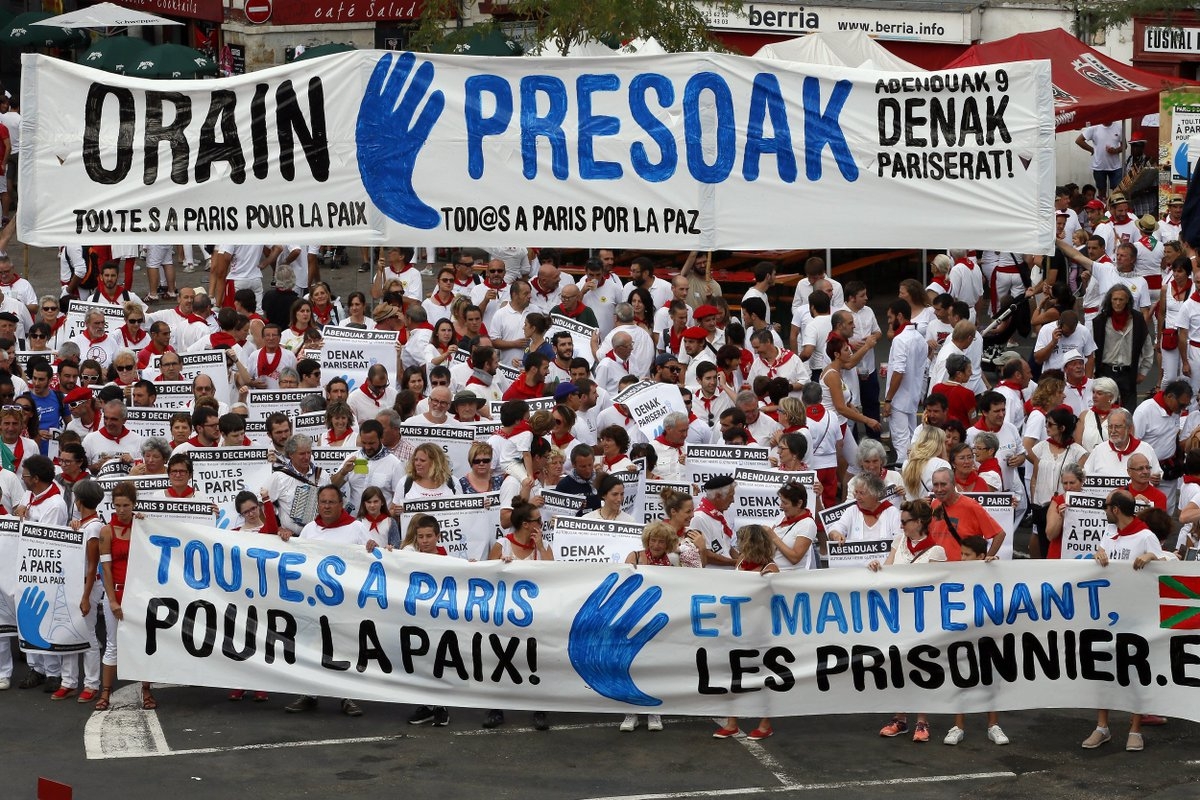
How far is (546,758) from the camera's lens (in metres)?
12.1

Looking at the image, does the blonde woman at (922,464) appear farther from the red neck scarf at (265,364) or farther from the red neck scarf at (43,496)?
the red neck scarf at (265,364)

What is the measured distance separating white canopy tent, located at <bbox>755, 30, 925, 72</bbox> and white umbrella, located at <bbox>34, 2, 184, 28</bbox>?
13578mm

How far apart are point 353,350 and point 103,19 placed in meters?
21.9

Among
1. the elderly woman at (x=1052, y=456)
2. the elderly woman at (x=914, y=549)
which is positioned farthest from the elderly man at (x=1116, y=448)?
the elderly woman at (x=914, y=549)

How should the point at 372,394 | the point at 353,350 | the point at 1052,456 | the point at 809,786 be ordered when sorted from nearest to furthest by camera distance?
the point at 809,786 < the point at 1052,456 < the point at 372,394 < the point at 353,350

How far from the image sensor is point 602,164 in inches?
488

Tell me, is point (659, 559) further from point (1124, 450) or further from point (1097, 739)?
point (1124, 450)

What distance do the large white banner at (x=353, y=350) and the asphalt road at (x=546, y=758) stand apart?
4.55 meters

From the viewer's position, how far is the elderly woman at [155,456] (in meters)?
13.9

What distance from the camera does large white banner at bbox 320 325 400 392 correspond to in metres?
17.0

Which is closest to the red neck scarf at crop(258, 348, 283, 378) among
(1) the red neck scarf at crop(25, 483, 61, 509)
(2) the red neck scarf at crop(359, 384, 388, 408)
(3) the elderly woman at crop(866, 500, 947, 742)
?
(2) the red neck scarf at crop(359, 384, 388, 408)

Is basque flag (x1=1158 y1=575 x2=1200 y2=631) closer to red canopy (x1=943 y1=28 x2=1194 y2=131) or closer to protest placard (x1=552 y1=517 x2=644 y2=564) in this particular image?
protest placard (x1=552 y1=517 x2=644 y2=564)

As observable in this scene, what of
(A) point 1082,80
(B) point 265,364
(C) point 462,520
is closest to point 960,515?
(C) point 462,520

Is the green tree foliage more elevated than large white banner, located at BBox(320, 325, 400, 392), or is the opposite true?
the green tree foliage
